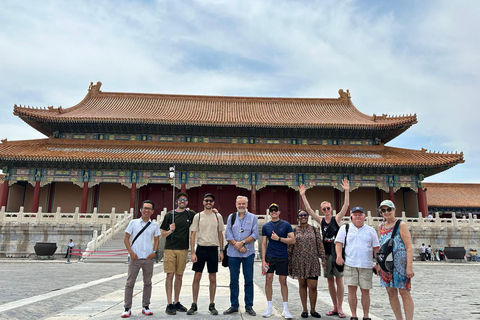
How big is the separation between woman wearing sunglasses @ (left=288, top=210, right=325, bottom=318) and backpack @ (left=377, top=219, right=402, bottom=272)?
2.87 ft

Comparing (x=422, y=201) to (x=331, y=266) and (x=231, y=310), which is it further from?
(x=231, y=310)

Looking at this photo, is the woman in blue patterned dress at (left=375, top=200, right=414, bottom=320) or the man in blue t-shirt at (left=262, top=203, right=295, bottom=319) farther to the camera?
the man in blue t-shirt at (left=262, top=203, right=295, bottom=319)

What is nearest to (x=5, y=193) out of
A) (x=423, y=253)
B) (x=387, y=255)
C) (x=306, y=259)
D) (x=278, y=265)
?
(x=278, y=265)

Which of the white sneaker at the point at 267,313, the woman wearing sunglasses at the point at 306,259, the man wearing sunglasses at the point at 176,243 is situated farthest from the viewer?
the man wearing sunglasses at the point at 176,243

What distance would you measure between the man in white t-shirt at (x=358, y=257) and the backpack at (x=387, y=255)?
296 millimetres

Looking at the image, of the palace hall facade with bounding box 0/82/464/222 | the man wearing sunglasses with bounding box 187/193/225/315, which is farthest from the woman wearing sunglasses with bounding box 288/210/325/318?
the palace hall facade with bounding box 0/82/464/222

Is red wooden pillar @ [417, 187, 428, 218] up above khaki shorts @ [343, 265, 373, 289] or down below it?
above

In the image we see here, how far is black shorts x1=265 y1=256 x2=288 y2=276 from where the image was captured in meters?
4.60

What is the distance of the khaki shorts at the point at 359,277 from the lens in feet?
13.7

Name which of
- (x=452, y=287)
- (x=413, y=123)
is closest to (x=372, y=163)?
(x=413, y=123)

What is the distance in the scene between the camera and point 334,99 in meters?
27.7

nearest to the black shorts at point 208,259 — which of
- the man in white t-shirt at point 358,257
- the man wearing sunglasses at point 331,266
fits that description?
the man wearing sunglasses at point 331,266

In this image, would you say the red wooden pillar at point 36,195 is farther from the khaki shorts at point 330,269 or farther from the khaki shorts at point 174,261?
the khaki shorts at point 330,269

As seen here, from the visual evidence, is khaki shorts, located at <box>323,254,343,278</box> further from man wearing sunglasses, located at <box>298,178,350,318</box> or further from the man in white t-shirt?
the man in white t-shirt
